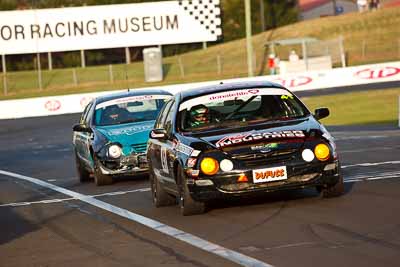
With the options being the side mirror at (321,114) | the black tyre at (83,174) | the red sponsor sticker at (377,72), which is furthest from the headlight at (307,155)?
the red sponsor sticker at (377,72)

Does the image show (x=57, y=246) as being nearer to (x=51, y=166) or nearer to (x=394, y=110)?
(x=51, y=166)

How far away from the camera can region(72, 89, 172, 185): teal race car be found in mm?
17406

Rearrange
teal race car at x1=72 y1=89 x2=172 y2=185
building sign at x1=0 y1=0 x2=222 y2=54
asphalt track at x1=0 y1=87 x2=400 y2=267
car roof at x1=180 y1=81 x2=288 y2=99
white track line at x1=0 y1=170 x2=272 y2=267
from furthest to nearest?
building sign at x1=0 y1=0 x2=222 y2=54 → teal race car at x1=72 y1=89 x2=172 y2=185 → car roof at x1=180 y1=81 x2=288 y2=99 → asphalt track at x1=0 y1=87 x2=400 y2=267 → white track line at x1=0 y1=170 x2=272 y2=267

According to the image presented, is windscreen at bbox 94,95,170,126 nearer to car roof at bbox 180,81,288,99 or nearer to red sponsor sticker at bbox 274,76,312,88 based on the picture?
car roof at bbox 180,81,288,99

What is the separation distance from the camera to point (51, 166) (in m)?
23.8

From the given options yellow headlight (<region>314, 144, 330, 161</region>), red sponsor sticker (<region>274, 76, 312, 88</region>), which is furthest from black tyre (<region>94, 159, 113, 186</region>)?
red sponsor sticker (<region>274, 76, 312, 88</region>)

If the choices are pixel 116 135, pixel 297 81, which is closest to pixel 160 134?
pixel 116 135

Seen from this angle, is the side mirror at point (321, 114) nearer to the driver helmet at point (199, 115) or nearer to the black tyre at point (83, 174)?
the driver helmet at point (199, 115)

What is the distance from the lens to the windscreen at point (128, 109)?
1869cm

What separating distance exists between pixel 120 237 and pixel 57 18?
61.8m

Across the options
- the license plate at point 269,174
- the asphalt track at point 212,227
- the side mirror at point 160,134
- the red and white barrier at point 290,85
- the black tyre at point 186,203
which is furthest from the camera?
the red and white barrier at point 290,85

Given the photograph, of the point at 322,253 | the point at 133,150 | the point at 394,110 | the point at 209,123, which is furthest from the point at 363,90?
the point at 322,253

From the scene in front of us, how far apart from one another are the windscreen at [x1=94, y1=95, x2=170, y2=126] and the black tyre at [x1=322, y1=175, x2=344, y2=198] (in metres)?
6.72

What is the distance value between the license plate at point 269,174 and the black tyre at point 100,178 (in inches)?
249
